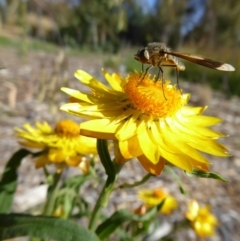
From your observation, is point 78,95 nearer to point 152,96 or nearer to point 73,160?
point 152,96

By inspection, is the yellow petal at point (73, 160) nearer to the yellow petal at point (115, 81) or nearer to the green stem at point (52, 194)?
the green stem at point (52, 194)

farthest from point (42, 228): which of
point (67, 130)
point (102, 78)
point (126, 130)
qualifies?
point (102, 78)

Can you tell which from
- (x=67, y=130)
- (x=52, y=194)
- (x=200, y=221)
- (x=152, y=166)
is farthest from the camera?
(x=200, y=221)

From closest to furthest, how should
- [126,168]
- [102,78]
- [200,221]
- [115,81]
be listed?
[115,81] → [200,221] → [126,168] → [102,78]

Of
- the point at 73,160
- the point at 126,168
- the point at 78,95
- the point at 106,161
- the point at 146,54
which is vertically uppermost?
the point at 146,54

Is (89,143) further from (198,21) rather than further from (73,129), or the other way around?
(198,21)

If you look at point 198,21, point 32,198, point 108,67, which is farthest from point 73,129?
point 198,21

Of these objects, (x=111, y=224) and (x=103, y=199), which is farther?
(x=111, y=224)
